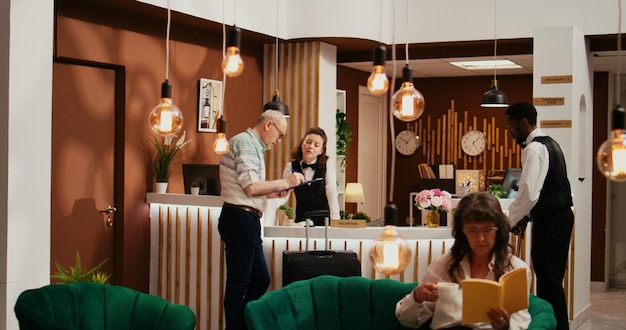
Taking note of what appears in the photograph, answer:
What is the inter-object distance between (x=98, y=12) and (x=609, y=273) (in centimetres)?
744

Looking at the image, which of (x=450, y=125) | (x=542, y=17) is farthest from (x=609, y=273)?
(x=542, y=17)

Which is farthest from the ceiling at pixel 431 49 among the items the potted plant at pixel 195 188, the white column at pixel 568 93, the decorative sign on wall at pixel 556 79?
the potted plant at pixel 195 188

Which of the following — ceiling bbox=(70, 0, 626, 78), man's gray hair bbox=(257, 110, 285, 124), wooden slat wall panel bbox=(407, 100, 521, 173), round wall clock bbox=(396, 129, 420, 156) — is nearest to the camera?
man's gray hair bbox=(257, 110, 285, 124)

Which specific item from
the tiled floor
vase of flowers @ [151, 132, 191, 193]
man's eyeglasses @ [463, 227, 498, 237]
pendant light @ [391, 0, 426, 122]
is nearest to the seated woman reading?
man's eyeglasses @ [463, 227, 498, 237]

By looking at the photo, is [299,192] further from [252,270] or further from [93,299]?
[93,299]

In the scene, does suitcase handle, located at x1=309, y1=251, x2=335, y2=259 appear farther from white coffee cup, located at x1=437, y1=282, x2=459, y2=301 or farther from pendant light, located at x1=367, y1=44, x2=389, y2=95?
pendant light, located at x1=367, y1=44, x2=389, y2=95

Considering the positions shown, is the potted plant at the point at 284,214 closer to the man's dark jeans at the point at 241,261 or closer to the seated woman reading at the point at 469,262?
the man's dark jeans at the point at 241,261

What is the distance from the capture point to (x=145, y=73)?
7840 mm

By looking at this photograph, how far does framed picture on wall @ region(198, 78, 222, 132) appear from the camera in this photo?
338 inches

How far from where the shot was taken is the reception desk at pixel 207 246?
6277mm

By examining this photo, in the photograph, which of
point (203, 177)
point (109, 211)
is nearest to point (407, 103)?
point (203, 177)

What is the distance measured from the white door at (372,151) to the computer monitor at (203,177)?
15.8 ft

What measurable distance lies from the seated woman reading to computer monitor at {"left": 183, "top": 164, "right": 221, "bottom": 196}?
3812mm

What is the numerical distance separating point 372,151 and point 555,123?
533 cm
